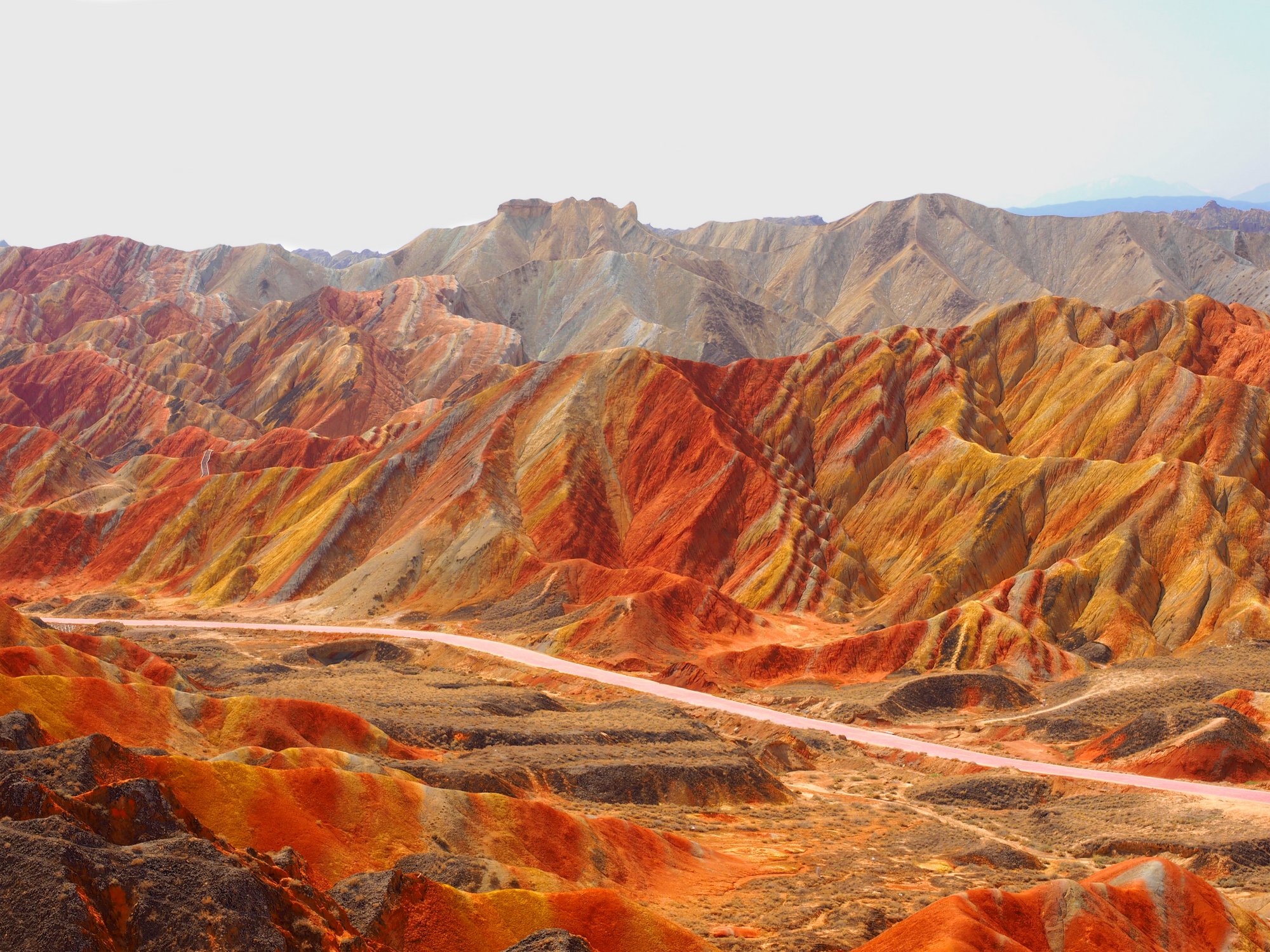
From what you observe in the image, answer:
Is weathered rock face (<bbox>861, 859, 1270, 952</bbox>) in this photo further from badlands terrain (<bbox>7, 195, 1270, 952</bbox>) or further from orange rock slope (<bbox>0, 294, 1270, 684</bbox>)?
orange rock slope (<bbox>0, 294, 1270, 684</bbox>)

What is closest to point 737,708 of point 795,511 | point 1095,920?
point 795,511

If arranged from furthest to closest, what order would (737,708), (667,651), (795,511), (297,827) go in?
(795,511) < (667,651) < (737,708) < (297,827)

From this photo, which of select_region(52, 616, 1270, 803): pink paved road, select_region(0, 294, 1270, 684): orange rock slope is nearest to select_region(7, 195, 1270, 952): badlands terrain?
select_region(0, 294, 1270, 684): orange rock slope

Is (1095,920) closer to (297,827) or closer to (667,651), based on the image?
(297,827)

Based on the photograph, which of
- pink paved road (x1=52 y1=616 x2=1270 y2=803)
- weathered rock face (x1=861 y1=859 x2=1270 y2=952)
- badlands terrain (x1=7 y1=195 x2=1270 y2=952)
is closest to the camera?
weathered rock face (x1=861 y1=859 x2=1270 y2=952)

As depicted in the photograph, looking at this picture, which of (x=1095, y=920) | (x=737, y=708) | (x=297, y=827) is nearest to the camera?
(x=1095, y=920)

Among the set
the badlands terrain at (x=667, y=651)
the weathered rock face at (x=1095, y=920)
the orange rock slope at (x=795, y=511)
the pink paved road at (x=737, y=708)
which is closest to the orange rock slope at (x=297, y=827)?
the badlands terrain at (x=667, y=651)

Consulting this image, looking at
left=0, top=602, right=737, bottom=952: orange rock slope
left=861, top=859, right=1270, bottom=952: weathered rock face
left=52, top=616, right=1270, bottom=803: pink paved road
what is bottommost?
left=52, top=616, right=1270, bottom=803: pink paved road
